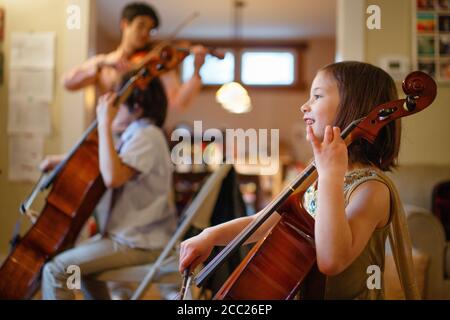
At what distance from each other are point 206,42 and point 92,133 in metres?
4.81

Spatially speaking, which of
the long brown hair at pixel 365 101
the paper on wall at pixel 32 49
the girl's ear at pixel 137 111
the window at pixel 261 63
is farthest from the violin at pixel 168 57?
the window at pixel 261 63

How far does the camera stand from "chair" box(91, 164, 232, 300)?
59.8 inches

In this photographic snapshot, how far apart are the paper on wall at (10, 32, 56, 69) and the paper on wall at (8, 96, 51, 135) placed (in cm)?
15

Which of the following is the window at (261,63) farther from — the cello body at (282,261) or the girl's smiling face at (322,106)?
the cello body at (282,261)

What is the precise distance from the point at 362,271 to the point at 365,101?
0.92 ft

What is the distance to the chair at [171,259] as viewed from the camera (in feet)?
4.99

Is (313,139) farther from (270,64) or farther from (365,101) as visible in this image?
(270,64)

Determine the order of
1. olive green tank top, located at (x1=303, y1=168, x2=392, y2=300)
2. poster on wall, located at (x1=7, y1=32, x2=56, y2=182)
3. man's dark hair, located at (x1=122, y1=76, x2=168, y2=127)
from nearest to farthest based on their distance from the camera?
olive green tank top, located at (x1=303, y1=168, x2=392, y2=300), man's dark hair, located at (x1=122, y1=76, x2=168, y2=127), poster on wall, located at (x1=7, y1=32, x2=56, y2=182)

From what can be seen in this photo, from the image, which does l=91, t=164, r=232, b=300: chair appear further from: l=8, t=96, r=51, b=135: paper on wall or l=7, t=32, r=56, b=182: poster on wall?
l=8, t=96, r=51, b=135: paper on wall

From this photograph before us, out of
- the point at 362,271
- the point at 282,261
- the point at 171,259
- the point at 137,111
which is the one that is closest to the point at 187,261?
the point at 282,261

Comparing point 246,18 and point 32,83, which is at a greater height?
point 246,18

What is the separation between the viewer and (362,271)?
2.96 feet

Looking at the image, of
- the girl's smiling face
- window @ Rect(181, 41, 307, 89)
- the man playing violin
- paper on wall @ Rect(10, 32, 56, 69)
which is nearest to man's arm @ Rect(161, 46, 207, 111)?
the man playing violin
